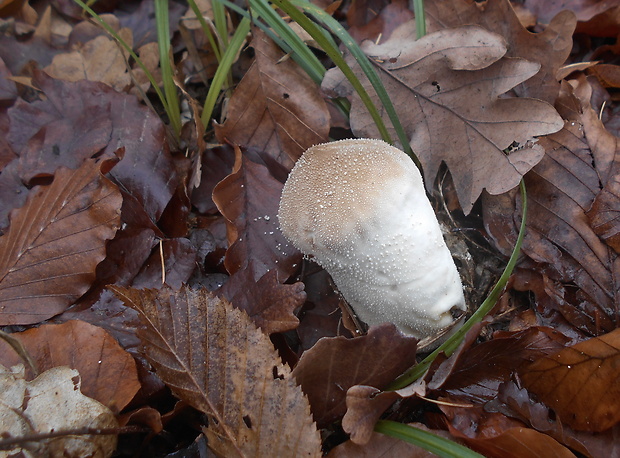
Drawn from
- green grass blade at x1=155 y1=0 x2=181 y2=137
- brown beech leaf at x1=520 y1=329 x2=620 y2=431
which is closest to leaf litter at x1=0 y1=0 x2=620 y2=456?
brown beech leaf at x1=520 y1=329 x2=620 y2=431

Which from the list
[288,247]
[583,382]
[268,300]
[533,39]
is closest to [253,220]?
[288,247]

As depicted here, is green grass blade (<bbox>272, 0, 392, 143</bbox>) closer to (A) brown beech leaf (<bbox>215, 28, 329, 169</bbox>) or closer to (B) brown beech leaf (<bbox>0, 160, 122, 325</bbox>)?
(A) brown beech leaf (<bbox>215, 28, 329, 169</bbox>)

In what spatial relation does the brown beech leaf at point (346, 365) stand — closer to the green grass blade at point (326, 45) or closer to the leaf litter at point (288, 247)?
the leaf litter at point (288, 247)

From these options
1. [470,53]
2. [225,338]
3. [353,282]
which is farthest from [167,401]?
[470,53]

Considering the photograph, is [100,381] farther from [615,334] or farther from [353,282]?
[615,334]

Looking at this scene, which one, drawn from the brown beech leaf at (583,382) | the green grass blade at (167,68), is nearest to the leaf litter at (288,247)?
the brown beech leaf at (583,382)

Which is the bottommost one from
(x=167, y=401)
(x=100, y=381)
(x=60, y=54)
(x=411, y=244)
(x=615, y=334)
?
(x=167, y=401)
